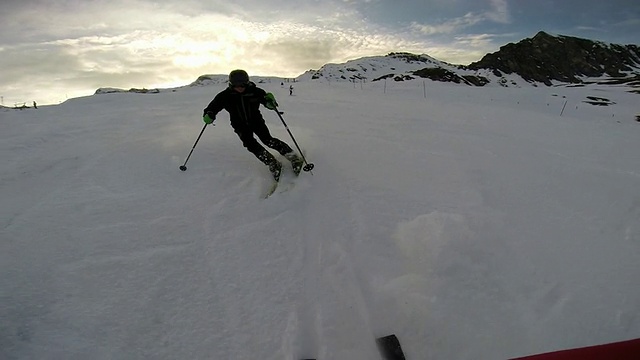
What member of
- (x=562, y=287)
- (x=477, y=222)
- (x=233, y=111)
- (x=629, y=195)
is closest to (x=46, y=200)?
(x=233, y=111)

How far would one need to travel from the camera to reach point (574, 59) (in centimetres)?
8481

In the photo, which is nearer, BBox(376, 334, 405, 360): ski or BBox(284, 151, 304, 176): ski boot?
BBox(376, 334, 405, 360): ski

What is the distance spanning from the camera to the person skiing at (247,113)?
606 centimetres

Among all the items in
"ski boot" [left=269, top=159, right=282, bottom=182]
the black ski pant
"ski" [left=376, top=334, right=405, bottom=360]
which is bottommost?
"ski" [left=376, top=334, right=405, bottom=360]

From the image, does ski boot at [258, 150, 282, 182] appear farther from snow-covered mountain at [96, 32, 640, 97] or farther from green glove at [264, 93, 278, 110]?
snow-covered mountain at [96, 32, 640, 97]

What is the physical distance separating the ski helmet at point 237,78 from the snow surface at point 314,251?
143cm

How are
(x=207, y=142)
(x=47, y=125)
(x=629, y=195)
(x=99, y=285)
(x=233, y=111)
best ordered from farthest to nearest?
(x=47, y=125), (x=207, y=142), (x=233, y=111), (x=629, y=195), (x=99, y=285)

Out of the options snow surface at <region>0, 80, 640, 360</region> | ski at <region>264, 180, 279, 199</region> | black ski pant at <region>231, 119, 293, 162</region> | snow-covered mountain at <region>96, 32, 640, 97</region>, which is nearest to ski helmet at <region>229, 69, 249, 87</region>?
black ski pant at <region>231, 119, 293, 162</region>

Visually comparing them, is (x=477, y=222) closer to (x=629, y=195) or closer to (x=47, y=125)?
(x=629, y=195)

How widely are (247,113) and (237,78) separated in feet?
2.04

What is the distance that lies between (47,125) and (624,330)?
10.7 m

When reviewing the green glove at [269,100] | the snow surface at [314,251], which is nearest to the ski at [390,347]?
the snow surface at [314,251]

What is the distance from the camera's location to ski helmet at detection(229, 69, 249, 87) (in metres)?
6.03

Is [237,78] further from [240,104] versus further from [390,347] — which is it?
[390,347]
